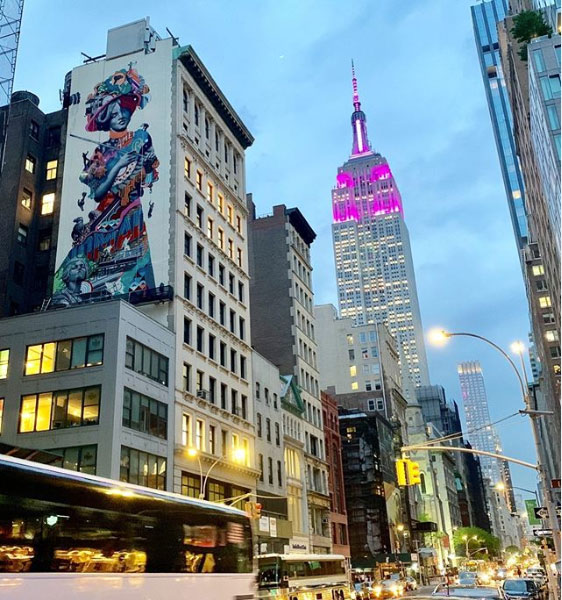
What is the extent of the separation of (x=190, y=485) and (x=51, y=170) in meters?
38.5

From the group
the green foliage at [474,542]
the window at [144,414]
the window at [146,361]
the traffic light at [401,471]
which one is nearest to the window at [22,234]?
the window at [146,361]

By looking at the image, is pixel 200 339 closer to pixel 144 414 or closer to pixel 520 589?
pixel 144 414

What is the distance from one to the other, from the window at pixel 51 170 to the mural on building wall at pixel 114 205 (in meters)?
10.5

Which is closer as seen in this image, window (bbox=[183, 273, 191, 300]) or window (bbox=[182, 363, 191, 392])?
window (bbox=[182, 363, 191, 392])

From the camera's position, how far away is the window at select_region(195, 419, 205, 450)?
48006mm

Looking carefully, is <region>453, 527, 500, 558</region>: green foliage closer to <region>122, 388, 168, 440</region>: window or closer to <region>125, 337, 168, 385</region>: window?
<region>122, 388, 168, 440</region>: window

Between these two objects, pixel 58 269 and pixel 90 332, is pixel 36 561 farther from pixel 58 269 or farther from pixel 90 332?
pixel 58 269

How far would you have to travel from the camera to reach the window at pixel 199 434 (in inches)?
1890

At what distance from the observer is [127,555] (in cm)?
1509

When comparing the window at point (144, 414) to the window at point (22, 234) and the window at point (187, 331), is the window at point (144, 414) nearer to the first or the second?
the window at point (187, 331)

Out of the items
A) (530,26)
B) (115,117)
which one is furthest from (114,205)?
(530,26)

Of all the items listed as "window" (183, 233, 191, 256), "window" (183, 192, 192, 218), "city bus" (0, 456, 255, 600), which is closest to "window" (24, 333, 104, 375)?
"window" (183, 233, 191, 256)

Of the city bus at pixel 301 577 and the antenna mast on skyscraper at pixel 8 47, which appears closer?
the city bus at pixel 301 577

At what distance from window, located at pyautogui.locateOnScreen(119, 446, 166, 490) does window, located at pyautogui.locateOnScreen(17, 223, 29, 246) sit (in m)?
31.8
